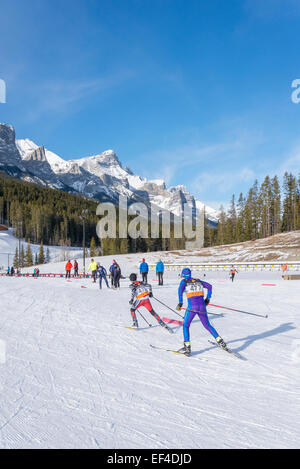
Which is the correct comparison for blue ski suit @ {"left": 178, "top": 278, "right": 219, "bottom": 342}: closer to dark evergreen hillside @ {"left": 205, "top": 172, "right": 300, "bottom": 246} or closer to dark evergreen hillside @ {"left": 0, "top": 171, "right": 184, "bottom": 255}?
dark evergreen hillside @ {"left": 205, "top": 172, "right": 300, "bottom": 246}

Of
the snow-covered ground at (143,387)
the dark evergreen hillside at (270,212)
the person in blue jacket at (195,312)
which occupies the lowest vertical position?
the snow-covered ground at (143,387)

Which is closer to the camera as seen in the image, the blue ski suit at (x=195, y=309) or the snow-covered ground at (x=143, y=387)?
the snow-covered ground at (x=143, y=387)

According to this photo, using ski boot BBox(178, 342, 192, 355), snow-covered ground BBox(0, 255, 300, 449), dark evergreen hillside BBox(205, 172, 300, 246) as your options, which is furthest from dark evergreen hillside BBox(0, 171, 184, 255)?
ski boot BBox(178, 342, 192, 355)

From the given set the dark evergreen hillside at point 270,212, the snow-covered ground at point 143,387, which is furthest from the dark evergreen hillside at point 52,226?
the snow-covered ground at point 143,387

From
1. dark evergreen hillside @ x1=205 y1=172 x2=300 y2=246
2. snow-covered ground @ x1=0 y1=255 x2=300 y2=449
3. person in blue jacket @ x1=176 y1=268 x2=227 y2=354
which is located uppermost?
dark evergreen hillside @ x1=205 y1=172 x2=300 y2=246

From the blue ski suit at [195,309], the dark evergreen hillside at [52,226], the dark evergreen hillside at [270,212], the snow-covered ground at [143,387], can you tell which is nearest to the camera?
the snow-covered ground at [143,387]

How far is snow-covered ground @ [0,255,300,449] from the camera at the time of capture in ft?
10.4

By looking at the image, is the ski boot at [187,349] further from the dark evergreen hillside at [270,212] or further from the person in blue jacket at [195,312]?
the dark evergreen hillside at [270,212]

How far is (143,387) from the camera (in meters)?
4.48

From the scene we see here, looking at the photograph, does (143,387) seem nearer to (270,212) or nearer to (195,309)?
(195,309)

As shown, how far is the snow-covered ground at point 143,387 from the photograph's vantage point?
3.18 meters

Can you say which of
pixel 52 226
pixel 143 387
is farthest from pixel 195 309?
pixel 52 226

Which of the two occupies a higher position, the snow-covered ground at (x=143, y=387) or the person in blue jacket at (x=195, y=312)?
the person in blue jacket at (x=195, y=312)
